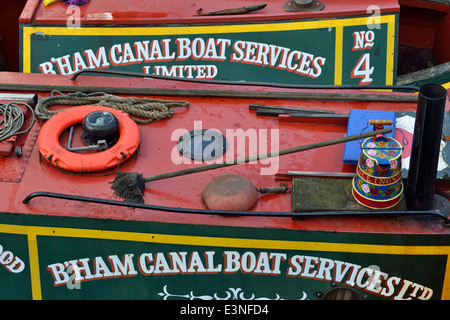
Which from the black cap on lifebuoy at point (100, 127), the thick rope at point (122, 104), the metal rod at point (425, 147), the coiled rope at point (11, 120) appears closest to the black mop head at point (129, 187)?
the black cap on lifebuoy at point (100, 127)

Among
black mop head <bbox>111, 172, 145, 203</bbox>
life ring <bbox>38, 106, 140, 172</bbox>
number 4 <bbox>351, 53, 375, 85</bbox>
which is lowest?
number 4 <bbox>351, 53, 375, 85</bbox>

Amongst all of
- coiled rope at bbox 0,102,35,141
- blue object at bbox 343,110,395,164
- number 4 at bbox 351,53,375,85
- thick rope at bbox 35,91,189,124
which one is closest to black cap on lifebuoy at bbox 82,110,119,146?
thick rope at bbox 35,91,189,124

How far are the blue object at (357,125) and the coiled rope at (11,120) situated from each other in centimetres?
210

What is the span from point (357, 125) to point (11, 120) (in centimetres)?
227

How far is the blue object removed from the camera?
409cm

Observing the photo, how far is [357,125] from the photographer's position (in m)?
4.26

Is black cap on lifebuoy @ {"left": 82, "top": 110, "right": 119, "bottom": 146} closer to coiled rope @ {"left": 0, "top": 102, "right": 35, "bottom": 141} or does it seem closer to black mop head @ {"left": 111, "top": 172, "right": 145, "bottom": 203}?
black mop head @ {"left": 111, "top": 172, "right": 145, "bottom": 203}

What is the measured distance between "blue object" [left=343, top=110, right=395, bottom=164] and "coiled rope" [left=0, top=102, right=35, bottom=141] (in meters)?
2.10

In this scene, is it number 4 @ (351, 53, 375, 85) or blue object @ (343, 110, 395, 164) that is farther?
number 4 @ (351, 53, 375, 85)

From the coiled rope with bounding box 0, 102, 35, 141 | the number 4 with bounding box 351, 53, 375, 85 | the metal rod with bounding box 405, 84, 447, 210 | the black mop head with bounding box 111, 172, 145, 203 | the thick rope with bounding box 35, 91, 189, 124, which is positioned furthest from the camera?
the number 4 with bounding box 351, 53, 375, 85

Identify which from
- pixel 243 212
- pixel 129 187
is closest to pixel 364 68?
pixel 243 212

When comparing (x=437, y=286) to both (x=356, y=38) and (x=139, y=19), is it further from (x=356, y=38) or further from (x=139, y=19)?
(x=139, y=19)

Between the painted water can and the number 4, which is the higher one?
the painted water can
